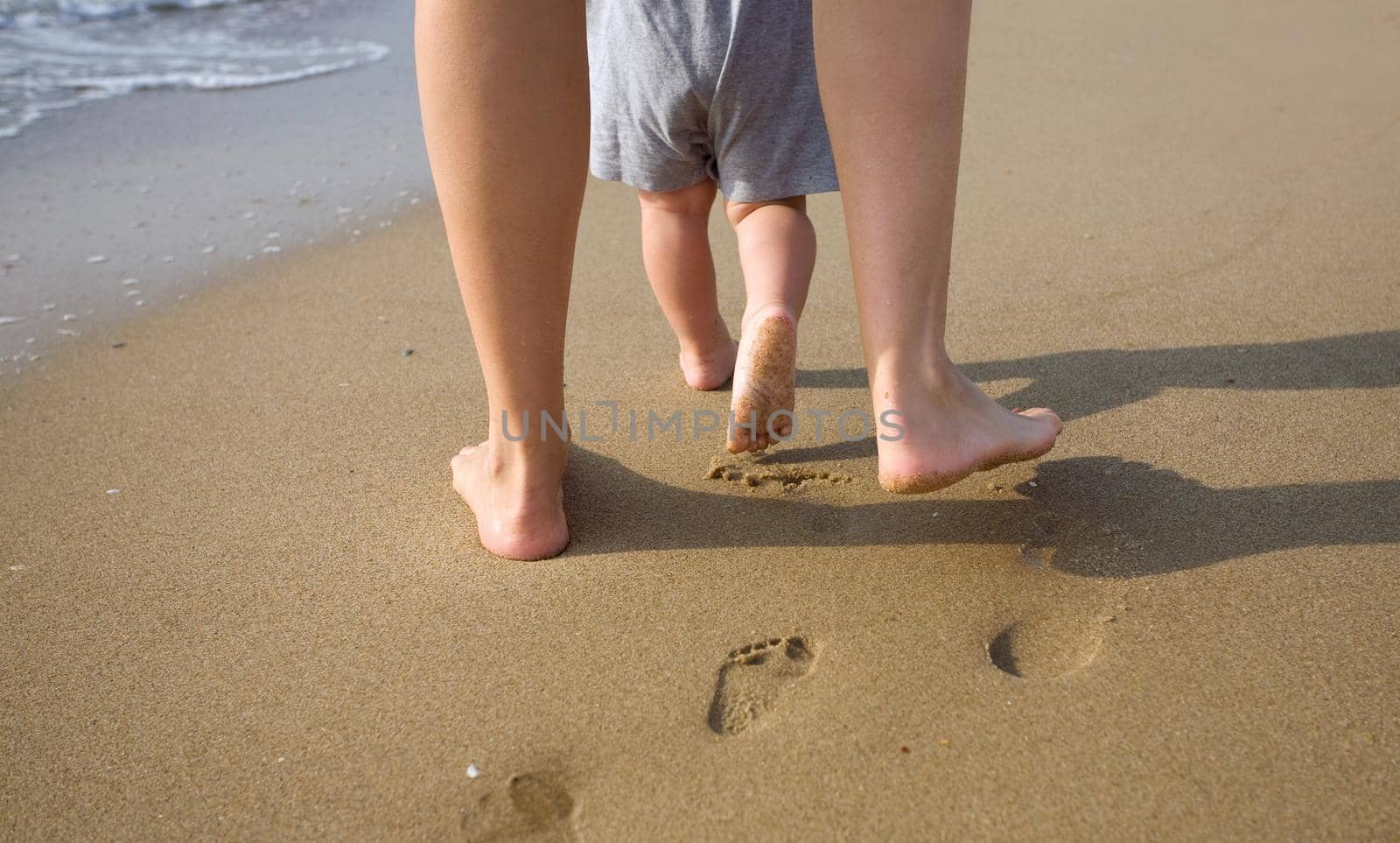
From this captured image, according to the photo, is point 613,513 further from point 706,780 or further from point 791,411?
point 706,780

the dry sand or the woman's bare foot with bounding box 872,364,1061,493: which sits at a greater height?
the woman's bare foot with bounding box 872,364,1061,493

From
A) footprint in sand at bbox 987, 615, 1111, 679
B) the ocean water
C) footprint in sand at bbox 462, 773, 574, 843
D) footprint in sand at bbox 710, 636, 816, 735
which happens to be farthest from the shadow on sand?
the ocean water

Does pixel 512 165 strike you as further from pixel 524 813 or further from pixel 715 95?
pixel 524 813

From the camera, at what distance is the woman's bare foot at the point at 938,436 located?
4.25 feet

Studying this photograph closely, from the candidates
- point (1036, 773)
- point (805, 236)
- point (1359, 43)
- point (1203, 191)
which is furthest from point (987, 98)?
point (1036, 773)

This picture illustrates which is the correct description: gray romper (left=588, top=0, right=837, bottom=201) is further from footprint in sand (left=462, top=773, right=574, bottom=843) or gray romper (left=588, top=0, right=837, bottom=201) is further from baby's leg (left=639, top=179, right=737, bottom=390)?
footprint in sand (left=462, top=773, right=574, bottom=843)

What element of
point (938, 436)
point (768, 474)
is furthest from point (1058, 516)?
point (768, 474)

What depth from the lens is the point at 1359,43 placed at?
3400 millimetres

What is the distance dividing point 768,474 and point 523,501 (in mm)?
378

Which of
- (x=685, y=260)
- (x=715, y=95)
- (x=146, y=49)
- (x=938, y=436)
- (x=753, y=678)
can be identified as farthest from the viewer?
(x=146, y=49)

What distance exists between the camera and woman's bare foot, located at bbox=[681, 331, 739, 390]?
1858 millimetres

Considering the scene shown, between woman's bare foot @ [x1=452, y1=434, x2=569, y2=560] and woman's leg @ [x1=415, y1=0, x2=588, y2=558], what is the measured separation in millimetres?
22

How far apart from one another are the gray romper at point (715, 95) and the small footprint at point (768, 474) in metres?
0.40

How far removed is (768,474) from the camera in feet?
5.29
